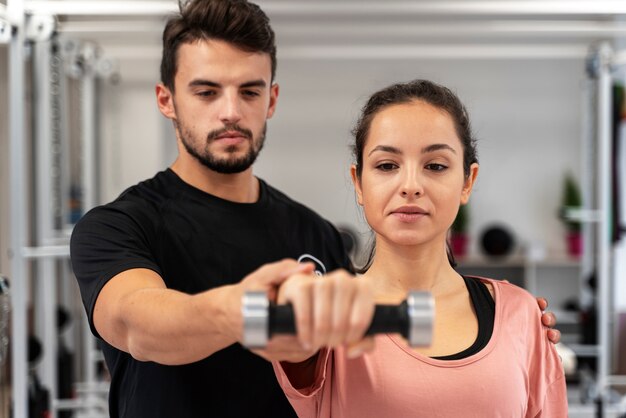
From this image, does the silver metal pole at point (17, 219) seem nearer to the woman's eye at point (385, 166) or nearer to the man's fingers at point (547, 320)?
the woman's eye at point (385, 166)

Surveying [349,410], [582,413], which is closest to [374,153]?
[349,410]

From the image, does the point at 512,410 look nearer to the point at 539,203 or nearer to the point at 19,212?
the point at 19,212

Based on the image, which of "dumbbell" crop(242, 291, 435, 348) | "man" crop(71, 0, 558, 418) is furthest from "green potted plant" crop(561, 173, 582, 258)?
"dumbbell" crop(242, 291, 435, 348)

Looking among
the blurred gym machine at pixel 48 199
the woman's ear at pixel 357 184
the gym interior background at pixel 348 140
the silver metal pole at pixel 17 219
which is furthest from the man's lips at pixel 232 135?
the gym interior background at pixel 348 140

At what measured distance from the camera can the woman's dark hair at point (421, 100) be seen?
3.90ft

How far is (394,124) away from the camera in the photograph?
44.9 inches

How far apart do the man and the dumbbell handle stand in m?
0.60

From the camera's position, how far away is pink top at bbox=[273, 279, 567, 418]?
106 centimetres

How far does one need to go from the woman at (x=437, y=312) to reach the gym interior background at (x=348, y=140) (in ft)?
6.45

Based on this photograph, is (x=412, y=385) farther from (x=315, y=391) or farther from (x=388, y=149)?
(x=388, y=149)

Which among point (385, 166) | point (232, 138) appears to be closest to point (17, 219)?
point (232, 138)

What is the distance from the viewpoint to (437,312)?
1.18 m

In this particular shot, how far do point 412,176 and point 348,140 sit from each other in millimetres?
4357

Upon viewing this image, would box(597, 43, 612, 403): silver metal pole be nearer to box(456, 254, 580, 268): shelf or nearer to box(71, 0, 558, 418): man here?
box(456, 254, 580, 268): shelf
